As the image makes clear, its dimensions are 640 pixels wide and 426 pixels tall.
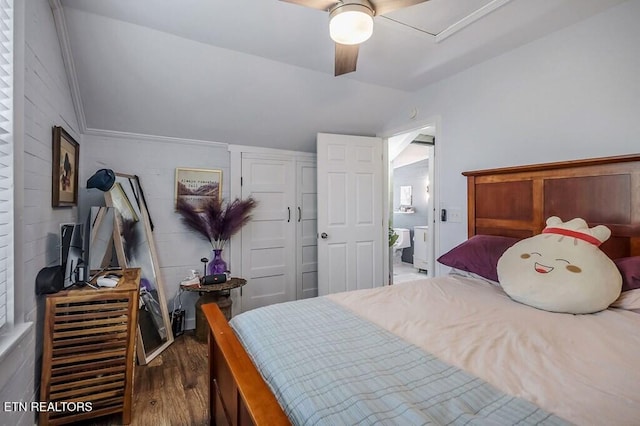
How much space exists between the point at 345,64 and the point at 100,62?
1775mm

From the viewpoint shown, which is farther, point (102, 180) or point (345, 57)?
point (102, 180)

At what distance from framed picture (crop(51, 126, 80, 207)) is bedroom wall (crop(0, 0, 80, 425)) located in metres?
0.05

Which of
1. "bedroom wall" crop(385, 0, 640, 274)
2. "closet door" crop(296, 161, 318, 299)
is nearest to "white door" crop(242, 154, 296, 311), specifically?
"closet door" crop(296, 161, 318, 299)

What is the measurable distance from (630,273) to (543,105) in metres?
1.21

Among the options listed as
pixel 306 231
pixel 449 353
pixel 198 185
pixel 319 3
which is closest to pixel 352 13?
pixel 319 3

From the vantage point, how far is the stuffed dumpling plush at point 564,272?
4.50 feet

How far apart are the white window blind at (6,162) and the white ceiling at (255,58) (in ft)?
2.39

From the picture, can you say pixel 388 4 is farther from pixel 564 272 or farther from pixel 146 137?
pixel 146 137

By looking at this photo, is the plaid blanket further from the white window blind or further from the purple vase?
the purple vase

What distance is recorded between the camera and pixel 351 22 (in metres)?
1.35

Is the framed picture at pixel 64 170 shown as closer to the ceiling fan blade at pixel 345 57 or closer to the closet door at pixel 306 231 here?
the ceiling fan blade at pixel 345 57

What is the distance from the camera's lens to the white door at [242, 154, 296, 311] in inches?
129

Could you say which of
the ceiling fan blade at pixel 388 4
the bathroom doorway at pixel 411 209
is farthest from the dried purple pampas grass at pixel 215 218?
the bathroom doorway at pixel 411 209

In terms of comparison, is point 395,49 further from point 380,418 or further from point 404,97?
point 380,418
